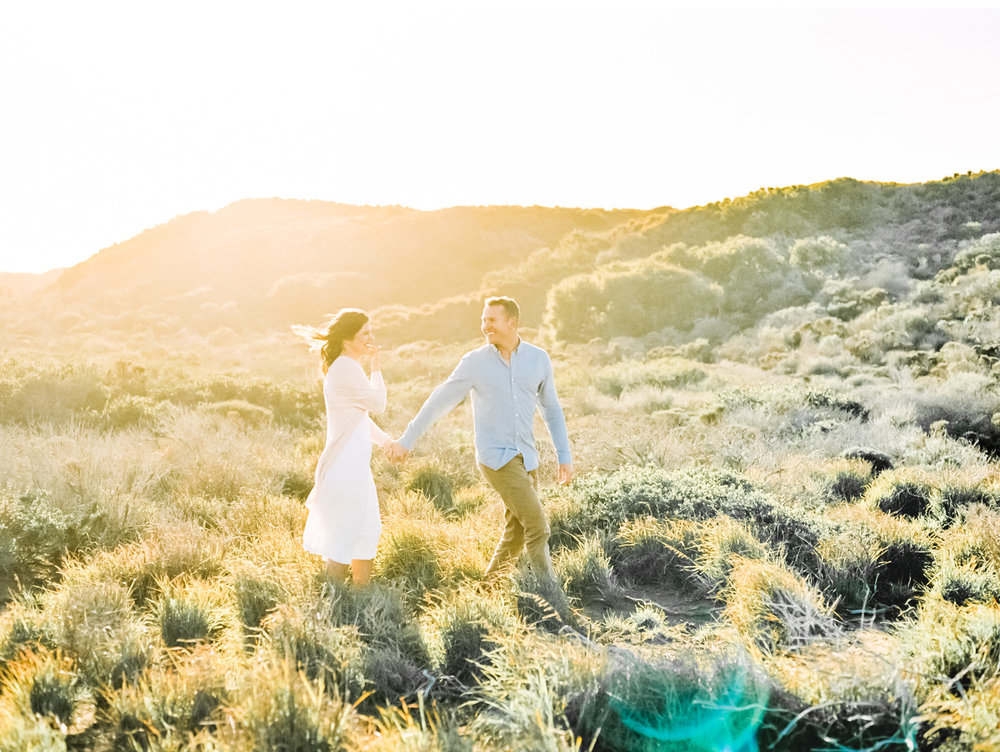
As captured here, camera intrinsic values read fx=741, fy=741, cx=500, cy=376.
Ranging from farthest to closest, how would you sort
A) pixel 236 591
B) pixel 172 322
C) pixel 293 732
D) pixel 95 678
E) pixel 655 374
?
pixel 172 322 → pixel 655 374 → pixel 236 591 → pixel 95 678 → pixel 293 732

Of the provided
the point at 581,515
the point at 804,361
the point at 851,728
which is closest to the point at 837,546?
the point at 581,515

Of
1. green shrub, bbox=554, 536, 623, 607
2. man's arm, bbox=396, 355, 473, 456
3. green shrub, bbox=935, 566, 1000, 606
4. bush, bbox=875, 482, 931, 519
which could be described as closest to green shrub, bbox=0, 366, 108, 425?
man's arm, bbox=396, 355, 473, 456

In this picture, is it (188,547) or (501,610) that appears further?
(188,547)

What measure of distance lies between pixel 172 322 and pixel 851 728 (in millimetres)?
43192

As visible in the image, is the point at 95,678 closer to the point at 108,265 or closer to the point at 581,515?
the point at 581,515

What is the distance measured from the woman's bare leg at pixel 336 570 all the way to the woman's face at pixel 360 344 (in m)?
1.34

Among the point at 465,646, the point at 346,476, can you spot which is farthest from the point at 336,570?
the point at 465,646

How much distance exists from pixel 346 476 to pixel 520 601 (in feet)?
4.48

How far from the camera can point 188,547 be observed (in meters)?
5.67

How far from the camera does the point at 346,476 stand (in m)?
4.64

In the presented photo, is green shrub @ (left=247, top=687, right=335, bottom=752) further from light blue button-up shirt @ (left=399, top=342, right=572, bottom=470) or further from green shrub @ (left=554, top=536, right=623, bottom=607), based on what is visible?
green shrub @ (left=554, top=536, right=623, bottom=607)

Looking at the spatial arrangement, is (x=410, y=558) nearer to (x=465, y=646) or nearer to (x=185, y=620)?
(x=465, y=646)

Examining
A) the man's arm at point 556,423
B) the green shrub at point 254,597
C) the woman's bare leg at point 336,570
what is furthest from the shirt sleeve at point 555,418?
the green shrub at point 254,597

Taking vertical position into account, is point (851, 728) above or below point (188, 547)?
below
